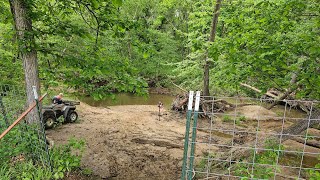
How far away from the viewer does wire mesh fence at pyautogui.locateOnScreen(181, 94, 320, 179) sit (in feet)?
9.41

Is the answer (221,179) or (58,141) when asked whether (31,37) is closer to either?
(58,141)

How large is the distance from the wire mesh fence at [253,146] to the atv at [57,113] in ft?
14.9

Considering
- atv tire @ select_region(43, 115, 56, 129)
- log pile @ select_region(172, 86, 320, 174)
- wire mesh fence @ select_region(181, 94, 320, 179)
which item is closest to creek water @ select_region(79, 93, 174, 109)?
log pile @ select_region(172, 86, 320, 174)

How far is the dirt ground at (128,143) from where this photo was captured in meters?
5.46

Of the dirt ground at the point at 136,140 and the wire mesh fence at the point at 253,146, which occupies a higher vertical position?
the wire mesh fence at the point at 253,146

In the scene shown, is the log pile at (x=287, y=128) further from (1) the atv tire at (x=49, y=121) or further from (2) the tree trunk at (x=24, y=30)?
(1) the atv tire at (x=49, y=121)

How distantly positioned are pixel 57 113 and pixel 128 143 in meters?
2.99

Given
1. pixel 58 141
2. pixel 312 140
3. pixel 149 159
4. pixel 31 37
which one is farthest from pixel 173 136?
pixel 31 37

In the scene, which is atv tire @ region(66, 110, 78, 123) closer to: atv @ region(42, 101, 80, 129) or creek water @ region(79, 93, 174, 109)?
atv @ region(42, 101, 80, 129)

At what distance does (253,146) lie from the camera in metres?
5.00

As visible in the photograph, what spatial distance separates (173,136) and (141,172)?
321 cm

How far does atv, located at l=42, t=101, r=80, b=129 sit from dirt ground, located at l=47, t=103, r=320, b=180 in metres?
0.26

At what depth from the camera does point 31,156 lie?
4160 millimetres

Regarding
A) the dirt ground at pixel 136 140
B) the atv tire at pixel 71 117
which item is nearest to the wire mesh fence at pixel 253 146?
the dirt ground at pixel 136 140
